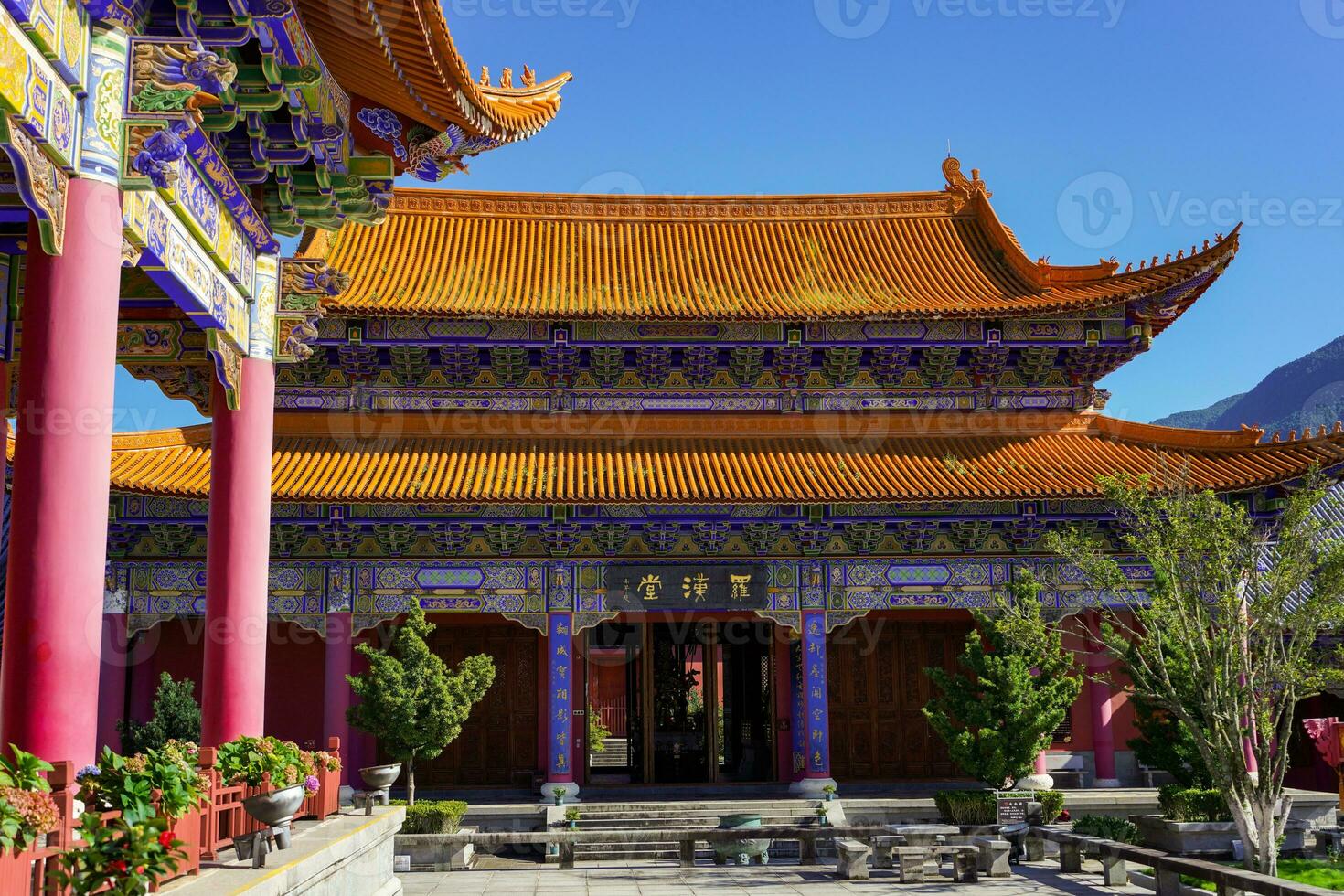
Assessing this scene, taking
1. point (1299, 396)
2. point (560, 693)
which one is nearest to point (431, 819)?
point (560, 693)

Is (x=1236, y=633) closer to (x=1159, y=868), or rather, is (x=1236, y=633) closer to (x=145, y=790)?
(x=1159, y=868)

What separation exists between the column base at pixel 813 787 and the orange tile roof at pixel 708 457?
166 inches

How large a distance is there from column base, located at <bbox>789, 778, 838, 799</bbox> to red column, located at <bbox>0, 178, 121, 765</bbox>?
13017 millimetres

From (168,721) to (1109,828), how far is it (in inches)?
479

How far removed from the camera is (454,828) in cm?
1609

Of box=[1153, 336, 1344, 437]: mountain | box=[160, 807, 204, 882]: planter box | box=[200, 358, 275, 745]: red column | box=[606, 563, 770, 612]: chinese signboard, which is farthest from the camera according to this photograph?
box=[1153, 336, 1344, 437]: mountain

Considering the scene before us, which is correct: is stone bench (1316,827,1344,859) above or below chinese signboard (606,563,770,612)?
below

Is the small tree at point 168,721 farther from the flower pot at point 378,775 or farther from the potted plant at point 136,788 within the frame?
the potted plant at point 136,788

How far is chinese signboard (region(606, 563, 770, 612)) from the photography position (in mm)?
18688

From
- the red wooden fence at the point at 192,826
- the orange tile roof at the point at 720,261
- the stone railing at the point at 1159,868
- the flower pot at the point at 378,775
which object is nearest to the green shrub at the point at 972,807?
the stone railing at the point at 1159,868

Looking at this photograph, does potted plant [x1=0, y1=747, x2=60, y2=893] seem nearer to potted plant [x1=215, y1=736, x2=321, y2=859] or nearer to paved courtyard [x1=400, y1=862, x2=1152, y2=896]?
potted plant [x1=215, y1=736, x2=321, y2=859]

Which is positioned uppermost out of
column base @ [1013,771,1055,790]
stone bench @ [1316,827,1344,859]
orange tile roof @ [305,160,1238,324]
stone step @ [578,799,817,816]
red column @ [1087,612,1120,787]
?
orange tile roof @ [305,160,1238,324]

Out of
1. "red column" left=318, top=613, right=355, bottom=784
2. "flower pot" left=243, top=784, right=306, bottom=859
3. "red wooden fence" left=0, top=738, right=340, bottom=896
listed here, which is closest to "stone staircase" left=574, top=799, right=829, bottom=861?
"red column" left=318, top=613, right=355, bottom=784

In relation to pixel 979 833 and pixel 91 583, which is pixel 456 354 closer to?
pixel 979 833
